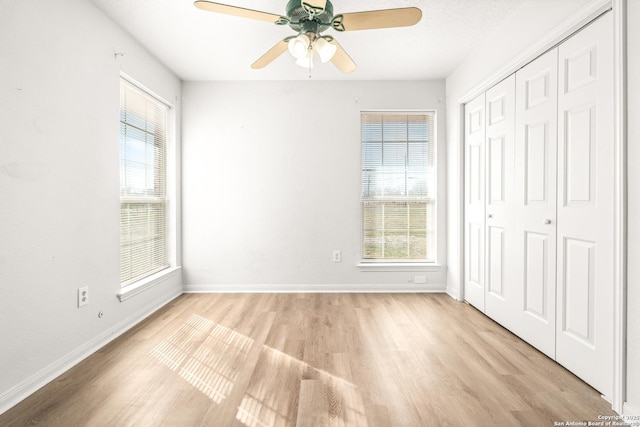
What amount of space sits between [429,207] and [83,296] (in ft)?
12.0

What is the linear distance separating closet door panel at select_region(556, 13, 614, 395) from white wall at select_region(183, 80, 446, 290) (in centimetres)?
190

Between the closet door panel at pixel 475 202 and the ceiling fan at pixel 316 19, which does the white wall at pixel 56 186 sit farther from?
the closet door panel at pixel 475 202

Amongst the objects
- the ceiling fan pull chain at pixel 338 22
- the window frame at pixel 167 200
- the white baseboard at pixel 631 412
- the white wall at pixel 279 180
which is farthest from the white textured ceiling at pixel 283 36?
the white baseboard at pixel 631 412

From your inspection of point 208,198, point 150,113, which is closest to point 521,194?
point 208,198

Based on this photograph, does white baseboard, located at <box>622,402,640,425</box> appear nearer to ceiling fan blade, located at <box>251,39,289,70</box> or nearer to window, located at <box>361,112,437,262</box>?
window, located at <box>361,112,437,262</box>

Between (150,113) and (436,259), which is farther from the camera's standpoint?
(436,259)

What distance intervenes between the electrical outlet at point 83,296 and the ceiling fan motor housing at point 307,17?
7.58 feet

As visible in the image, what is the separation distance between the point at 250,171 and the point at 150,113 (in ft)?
4.06

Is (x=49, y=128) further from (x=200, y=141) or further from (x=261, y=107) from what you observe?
(x=261, y=107)

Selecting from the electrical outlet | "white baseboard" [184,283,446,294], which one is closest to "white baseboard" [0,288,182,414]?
the electrical outlet

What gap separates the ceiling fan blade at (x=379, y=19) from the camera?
1.72 metres

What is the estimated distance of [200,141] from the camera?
4.02m

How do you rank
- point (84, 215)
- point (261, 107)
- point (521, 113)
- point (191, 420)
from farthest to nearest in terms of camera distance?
point (261, 107)
point (521, 113)
point (84, 215)
point (191, 420)

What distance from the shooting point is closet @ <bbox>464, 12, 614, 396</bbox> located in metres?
1.84
